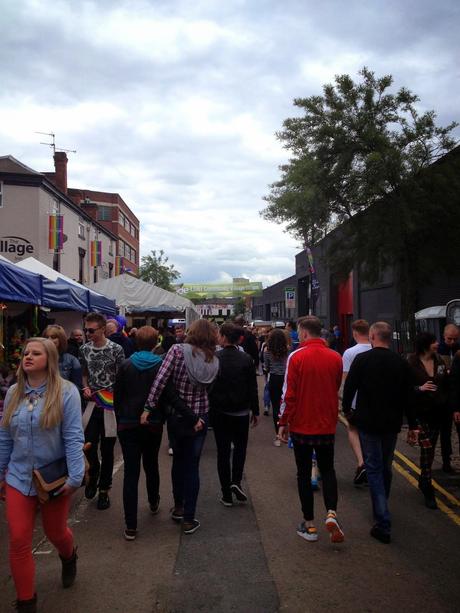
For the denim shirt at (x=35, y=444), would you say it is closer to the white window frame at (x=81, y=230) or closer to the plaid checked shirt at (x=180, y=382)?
the plaid checked shirt at (x=180, y=382)

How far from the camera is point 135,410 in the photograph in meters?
4.79

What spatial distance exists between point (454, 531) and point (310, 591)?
6.31 feet

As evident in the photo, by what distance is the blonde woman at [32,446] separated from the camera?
126 inches

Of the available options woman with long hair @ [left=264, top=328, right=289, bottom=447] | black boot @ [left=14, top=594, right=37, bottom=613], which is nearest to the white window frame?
woman with long hair @ [left=264, top=328, right=289, bottom=447]

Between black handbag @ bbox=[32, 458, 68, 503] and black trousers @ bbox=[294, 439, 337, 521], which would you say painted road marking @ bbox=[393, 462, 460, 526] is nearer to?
black trousers @ bbox=[294, 439, 337, 521]

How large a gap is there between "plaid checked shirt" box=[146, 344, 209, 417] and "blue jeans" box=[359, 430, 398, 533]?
1474 millimetres

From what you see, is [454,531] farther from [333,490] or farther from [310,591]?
[310,591]

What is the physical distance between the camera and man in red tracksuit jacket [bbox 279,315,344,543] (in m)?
4.63

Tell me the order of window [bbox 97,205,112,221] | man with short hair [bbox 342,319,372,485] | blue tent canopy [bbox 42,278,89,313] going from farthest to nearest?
window [bbox 97,205,112,221] < blue tent canopy [bbox 42,278,89,313] < man with short hair [bbox 342,319,372,485]

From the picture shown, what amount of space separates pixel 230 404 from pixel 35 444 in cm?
246

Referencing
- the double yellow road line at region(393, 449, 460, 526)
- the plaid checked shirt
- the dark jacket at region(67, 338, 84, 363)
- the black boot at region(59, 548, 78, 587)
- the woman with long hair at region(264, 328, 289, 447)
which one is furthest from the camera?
the dark jacket at region(67, 338, 84, 363)

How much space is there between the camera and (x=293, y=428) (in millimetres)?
4746

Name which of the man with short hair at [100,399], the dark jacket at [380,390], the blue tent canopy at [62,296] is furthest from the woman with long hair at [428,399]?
the blue tent canopy at [62,296]

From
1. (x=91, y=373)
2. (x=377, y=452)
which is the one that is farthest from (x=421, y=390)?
(x=91, y=373)
